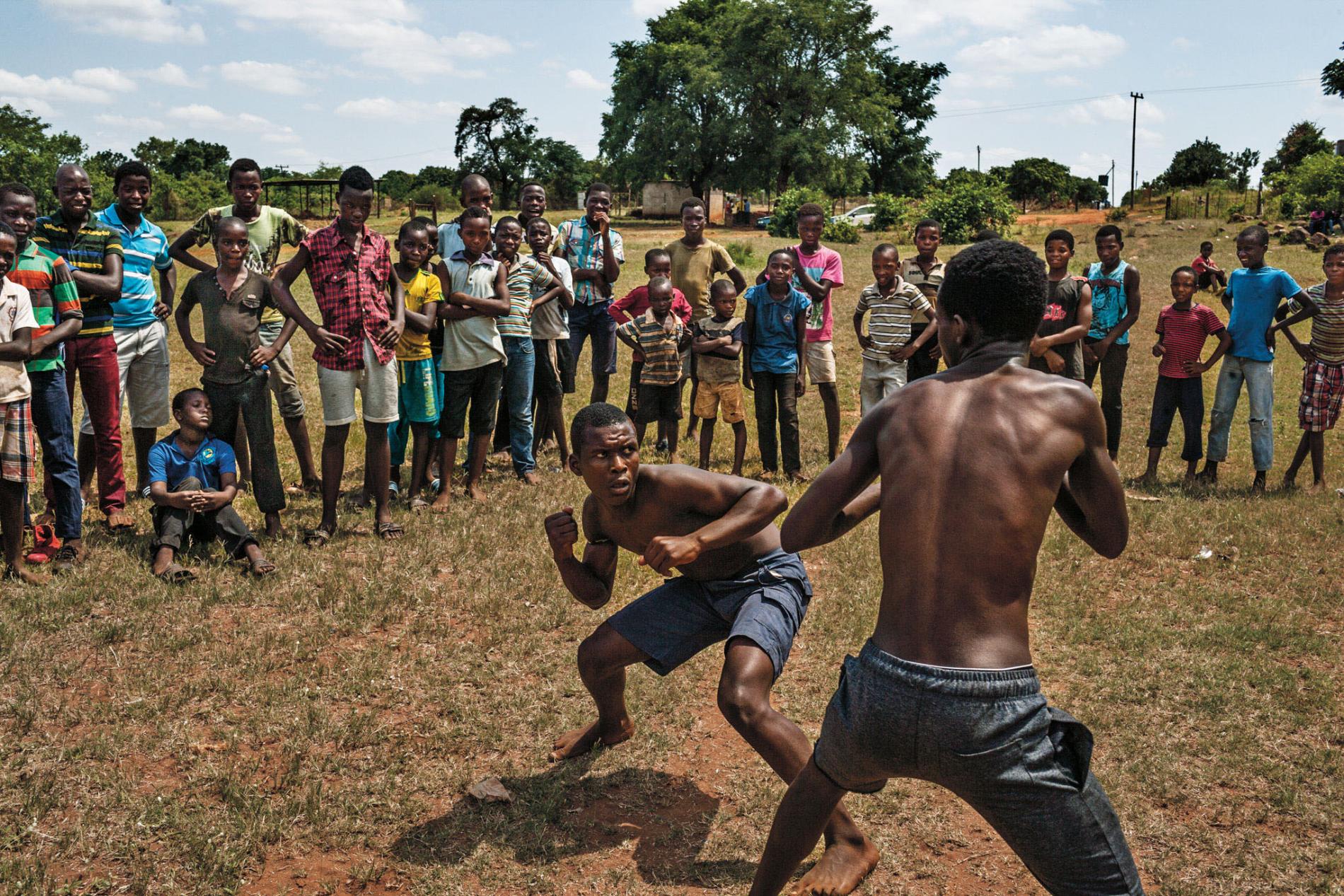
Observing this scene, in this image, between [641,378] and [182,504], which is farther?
[641,378]

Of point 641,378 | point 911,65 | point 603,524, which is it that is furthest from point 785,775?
point 911,65

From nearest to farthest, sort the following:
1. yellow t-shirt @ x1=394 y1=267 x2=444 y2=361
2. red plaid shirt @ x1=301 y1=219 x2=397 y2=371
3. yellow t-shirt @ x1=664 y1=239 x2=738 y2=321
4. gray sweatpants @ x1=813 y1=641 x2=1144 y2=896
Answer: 1. gray sweatpants @ x1=813 y1=641 x2=1144 y2=896
2. red plaid shirt @ x1=301 y1=219 x2=397 y2=371
3. yellow t-shirt @ x1=394 y1=267 x2=444 y2=361
4. yellow t-shirt @ x1=664 y1=239 x2=738 y2=321

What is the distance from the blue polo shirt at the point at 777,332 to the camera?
341 inches

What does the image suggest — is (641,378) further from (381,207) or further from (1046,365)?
(381,207)

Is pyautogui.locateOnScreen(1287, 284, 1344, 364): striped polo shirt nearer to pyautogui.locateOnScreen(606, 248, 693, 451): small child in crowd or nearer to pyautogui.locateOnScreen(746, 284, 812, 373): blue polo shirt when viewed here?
pyautogui.locateOnScreen(746, 284, 812, 373): blue polo shirt

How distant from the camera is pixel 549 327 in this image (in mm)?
9000

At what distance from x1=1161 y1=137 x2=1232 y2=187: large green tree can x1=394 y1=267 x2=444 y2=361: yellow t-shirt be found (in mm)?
64387

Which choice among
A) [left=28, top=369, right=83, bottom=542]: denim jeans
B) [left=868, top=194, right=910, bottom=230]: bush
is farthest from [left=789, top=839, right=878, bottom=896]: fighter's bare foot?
[left=868, top=194, right=910, bottom=230]: bush

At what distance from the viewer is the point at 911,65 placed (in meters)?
69.6

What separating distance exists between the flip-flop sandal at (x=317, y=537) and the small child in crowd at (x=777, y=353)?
3.65 m

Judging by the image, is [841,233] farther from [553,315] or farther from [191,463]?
[191,463]

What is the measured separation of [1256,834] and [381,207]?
167ft

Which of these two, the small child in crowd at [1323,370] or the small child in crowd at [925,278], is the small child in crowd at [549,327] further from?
the small child in crowd at [1323,370]

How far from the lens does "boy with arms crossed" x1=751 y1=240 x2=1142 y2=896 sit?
2.60m
